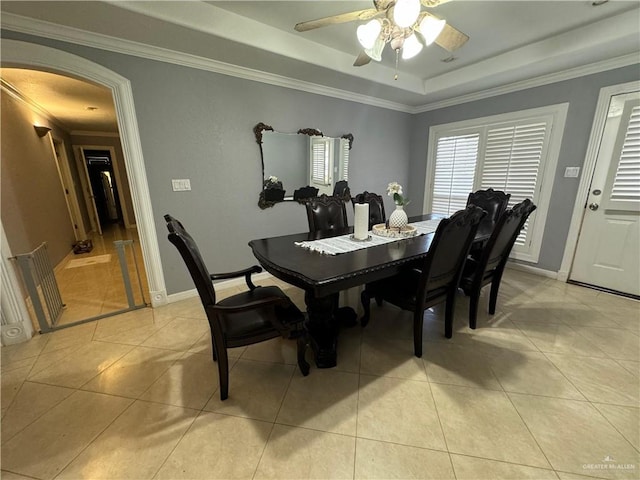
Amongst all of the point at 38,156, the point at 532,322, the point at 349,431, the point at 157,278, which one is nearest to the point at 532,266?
the point at 532,322

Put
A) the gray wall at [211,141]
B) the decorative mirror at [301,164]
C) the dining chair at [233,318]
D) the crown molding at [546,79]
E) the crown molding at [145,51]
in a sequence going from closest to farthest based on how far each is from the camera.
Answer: the dining chair at [233,318]
the crown molding at [145,51]
the gray wall at [211,141]
the crown molding at [546,79]
the decorative mirror at [301,164]

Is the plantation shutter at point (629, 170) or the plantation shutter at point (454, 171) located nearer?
the plantation shutter at point (629, 170)

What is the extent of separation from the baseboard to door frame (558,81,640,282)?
0.08 m

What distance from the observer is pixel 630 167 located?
99.3 inches

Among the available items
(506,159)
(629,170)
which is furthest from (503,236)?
(506,159)

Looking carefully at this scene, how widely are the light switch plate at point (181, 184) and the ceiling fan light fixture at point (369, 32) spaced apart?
6.45ft

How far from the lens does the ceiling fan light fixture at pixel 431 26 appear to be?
147 cm

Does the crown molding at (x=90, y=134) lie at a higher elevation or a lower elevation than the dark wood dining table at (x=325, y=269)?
higher

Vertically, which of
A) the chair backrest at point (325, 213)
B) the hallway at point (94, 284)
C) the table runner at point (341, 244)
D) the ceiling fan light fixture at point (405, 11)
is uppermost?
the ceiling fan light fixture at point (405, 11)

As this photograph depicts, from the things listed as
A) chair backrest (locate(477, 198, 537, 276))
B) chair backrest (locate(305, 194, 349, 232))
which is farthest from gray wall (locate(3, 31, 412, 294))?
chair backrest (locate(477, 198, 537, 276))

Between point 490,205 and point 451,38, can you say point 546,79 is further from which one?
point 451,38

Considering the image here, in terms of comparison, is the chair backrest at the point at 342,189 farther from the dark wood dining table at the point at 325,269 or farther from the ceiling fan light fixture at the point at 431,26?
the ceiling fan light fixture at the point at 431,26

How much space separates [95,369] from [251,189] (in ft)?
6.66

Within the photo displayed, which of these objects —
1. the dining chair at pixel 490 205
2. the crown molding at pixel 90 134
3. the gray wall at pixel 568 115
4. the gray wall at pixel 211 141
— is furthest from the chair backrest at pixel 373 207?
the crown molding at pixel 90 134
